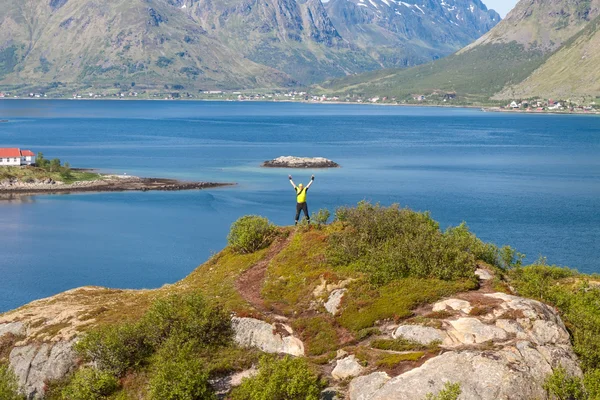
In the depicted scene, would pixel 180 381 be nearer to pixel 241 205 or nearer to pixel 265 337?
pixel 265 337

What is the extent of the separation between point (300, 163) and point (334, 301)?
123 metres

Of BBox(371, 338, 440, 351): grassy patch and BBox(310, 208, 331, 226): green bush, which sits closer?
BBox(371, 338, 440, 351): grassy patch

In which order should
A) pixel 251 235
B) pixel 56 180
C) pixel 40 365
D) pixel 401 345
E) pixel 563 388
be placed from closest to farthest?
pixel 563 388
pixel 401 345
pixel 40 365
pixel 251 235
pixel 56 180

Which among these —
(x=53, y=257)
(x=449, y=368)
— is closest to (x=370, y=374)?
(x=449, y=368)

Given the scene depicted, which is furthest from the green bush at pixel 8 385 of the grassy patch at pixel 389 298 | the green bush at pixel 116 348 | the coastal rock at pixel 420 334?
the coastal rock at pixel 420 334

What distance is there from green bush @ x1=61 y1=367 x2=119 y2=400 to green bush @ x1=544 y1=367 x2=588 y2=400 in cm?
1650

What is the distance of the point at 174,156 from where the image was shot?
172625mm

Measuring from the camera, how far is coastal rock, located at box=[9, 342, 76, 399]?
30.3 metres

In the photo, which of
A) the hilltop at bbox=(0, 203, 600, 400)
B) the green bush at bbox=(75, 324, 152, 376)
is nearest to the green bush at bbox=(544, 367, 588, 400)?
the hilltop at bbox=(0, 203, 600, 400)

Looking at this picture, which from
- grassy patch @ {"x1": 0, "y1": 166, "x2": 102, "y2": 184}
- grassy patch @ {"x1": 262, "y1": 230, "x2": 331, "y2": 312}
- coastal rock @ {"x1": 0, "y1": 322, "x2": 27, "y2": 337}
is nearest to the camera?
grassy patch @ {"x1": 262, "y1": 230, "x2": 331, "y2": 312}

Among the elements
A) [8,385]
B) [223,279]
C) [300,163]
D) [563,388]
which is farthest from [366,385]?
[300,163]

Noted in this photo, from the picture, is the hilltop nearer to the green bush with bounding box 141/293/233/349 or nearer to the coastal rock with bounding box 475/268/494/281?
the green bush with bounding box 141/293/233/349

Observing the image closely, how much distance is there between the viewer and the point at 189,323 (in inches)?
1153

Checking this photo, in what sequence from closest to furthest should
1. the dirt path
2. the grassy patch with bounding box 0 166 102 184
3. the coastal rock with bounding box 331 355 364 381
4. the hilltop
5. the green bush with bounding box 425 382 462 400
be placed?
the green bush with bounding box 425 382 462 400
the hilltop
the coastal rock with bounding box 331 355 364 381
the dirt path
the grassy patch with bounding box 0 166 102 184
